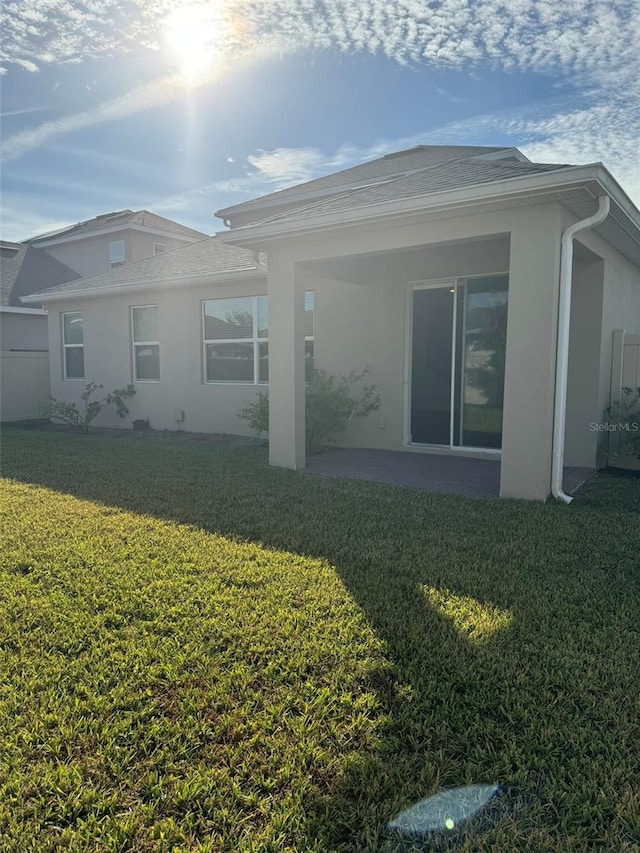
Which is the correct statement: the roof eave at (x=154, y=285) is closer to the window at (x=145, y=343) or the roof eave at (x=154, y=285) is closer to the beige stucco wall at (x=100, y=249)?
the window at (x=145, y=343)

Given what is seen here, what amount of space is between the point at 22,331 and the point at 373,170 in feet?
39.3

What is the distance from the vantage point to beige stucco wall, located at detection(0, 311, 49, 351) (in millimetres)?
18406

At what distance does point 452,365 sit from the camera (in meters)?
9.18

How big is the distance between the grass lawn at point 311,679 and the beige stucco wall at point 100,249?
62.5 feet

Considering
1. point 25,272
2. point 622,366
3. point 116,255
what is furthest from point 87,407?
point 116,255

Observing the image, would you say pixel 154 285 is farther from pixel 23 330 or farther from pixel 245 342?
pixel 23 330

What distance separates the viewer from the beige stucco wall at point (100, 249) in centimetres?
2253

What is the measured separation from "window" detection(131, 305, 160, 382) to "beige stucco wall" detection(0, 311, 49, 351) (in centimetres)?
721

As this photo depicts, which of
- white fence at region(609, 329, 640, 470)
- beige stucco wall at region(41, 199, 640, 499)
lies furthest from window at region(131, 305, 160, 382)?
white fence at region(609, 329, 640, 470)

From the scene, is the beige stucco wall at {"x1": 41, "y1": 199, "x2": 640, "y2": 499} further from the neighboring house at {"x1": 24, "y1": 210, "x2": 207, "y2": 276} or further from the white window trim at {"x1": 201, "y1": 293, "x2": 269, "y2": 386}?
the neighboring house at {"x1": 24, "y1": 210, "x2": 207, "y2": 276}

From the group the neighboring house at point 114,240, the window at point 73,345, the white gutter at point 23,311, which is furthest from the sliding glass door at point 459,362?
the neighboring house at point 114,240

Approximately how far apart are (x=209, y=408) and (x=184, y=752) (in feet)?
32.9

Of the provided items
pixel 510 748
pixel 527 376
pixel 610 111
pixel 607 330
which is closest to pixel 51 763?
pixel 510 748

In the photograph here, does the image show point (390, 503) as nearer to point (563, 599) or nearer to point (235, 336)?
point (563, 599)
